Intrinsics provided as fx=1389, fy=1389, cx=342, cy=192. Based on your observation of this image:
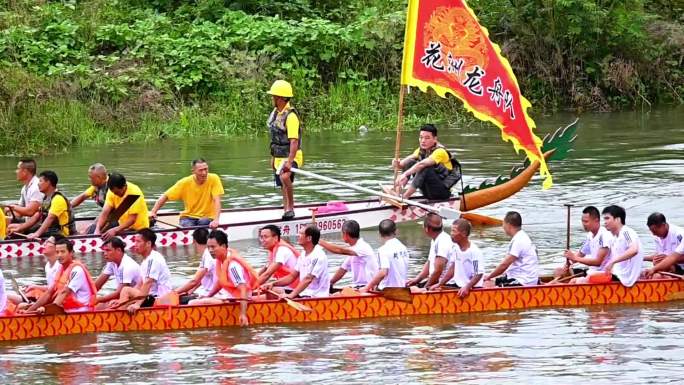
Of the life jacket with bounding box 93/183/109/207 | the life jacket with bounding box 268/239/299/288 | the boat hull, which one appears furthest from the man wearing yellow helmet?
the life jacket with bounding box 268/239/299/288

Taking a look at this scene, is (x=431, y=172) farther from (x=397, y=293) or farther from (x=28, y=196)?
(x=28, y=196)

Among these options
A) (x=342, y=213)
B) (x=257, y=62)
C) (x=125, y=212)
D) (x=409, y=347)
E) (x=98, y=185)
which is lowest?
(x=409, y=347)

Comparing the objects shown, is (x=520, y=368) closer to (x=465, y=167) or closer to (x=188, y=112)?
(x=465, y=167)

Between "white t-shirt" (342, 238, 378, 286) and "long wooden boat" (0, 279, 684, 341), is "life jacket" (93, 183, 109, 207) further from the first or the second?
"white t-shirt" (342, 238, 378, 286)

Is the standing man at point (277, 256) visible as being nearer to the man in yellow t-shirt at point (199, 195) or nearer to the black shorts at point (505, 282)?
the black shorts at point (505, 282)

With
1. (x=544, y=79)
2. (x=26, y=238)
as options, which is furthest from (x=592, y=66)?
(x=26, y=238)

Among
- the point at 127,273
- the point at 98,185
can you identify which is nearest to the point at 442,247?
the point at 127,273

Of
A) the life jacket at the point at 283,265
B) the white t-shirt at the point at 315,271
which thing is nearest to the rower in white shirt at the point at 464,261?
the white t-shirt at the point at 315,271

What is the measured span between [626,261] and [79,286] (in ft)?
18.5

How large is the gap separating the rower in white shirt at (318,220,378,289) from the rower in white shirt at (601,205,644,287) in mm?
2488

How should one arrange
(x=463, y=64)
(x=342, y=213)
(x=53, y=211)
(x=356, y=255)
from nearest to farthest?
(x=356, y=255) < (x=53, y=211) < (x=463, y=64) < (x=342, y=213)

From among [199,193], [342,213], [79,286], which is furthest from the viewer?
[342,213]

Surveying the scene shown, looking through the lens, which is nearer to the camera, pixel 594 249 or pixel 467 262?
pixel 467 262

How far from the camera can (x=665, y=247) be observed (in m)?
15.0
